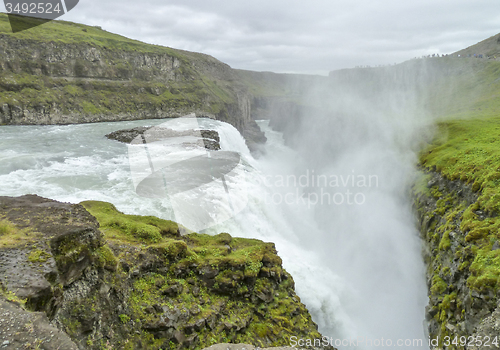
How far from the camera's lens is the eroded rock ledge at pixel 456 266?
45.7ft

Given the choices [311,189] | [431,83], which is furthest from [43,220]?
[431,83]

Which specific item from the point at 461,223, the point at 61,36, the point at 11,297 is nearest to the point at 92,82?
the point at 61,36

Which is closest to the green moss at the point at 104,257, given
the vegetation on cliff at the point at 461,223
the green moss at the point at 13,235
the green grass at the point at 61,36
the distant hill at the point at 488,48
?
the green moss at the point at 13,235

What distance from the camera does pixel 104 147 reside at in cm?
4247

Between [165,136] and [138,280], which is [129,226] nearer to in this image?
[138,280]

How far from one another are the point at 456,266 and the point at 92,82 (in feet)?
288

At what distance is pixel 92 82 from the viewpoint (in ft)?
255

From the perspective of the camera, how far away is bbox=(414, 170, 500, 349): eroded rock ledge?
1393 cm

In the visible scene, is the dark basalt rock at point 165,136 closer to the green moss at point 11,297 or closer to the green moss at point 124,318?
the green moss at point 124,318

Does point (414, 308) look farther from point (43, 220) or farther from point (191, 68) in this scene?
point (191, 68)

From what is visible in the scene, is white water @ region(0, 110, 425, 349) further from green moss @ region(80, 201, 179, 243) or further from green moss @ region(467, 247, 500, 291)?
green moss @ region(467, 247, 500, 291)

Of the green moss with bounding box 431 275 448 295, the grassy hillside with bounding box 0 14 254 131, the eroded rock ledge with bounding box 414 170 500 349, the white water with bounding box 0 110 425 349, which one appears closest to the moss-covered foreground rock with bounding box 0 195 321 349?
the white water with bounding box 0 110 425 349

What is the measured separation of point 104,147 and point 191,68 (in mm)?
79154

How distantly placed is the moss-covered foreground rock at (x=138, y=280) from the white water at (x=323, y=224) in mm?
6019
